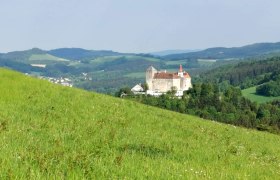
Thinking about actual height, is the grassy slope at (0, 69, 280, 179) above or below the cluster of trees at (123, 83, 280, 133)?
above

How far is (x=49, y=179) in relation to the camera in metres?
6.23

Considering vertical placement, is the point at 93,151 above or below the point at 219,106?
above

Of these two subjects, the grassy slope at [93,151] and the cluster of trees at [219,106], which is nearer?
the grassy slope at [93,151]

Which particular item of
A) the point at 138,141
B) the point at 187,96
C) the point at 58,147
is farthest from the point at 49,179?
the point at 187,96

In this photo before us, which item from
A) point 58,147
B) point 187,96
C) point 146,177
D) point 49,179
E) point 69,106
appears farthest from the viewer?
point 187,96

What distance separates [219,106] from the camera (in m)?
154

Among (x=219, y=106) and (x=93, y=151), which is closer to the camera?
(x=93, y=151)

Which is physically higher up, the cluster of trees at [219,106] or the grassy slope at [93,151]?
the grassy slope at [93,151]

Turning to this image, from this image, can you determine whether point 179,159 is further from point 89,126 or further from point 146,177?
point 89,126

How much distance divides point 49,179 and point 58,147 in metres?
3.46

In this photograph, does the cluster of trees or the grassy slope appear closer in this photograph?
the grassy slope

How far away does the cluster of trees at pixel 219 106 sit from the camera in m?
139

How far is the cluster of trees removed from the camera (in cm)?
13938

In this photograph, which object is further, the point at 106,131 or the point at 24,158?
the point at 106,131
